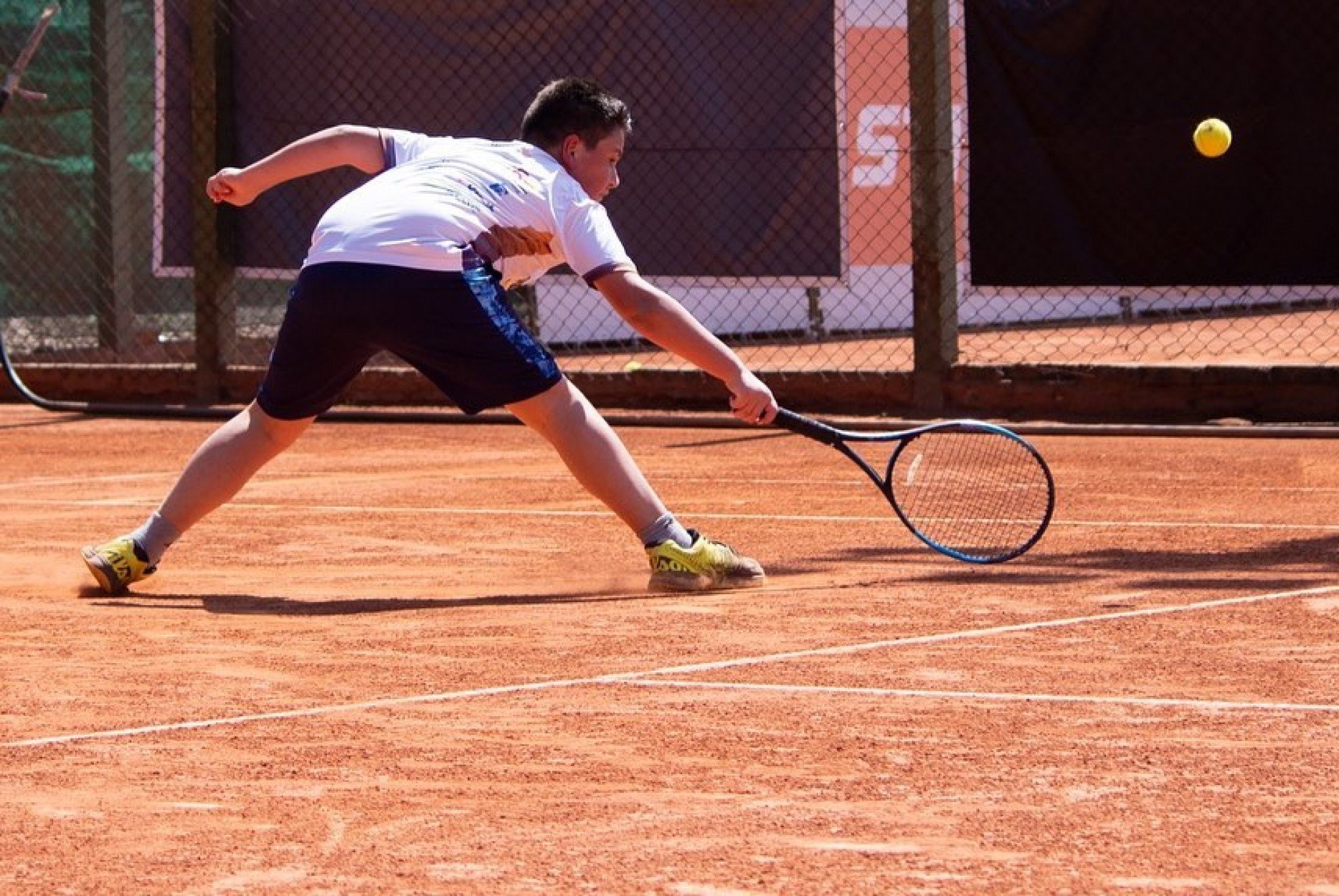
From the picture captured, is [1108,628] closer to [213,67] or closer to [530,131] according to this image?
[530,131]

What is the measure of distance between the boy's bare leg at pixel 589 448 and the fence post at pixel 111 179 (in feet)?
23.6

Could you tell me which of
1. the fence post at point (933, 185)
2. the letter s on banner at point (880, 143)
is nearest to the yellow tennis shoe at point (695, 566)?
the fence post at point (933, 185)

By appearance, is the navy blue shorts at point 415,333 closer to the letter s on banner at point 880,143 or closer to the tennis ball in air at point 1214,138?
the tennis ball in air at point 1214,138

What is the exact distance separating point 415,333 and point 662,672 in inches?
55.1

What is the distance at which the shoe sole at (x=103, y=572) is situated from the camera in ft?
19.4

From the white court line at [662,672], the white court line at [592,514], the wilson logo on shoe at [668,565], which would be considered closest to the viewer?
the white court line at [662,672]

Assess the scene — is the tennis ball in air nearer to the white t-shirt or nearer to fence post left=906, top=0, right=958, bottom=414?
fence post left=906, top=0, right=958, bottom=414

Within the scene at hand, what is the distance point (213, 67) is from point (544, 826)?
8.69 metres

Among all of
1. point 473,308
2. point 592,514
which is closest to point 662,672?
point 473,308

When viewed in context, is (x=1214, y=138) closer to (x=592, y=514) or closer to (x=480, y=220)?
(x=592, y=514)

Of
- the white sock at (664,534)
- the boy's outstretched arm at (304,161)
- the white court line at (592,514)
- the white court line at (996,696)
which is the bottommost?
the white court line at (592,514)

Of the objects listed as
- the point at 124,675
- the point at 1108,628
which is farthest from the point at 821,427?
the point at 124,675

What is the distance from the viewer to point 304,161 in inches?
235

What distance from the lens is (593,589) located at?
235 inches
